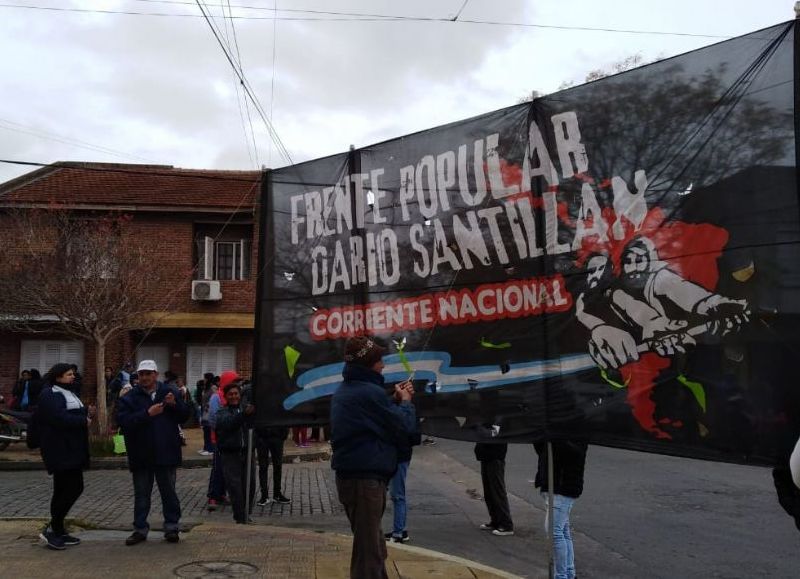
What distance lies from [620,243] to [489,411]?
173 cm

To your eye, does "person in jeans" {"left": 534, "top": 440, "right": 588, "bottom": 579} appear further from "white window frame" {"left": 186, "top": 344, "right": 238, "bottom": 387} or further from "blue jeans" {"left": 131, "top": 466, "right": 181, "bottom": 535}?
"white window frame" {"left": 186, "top": 344, "right": 238, "bottom": 387}

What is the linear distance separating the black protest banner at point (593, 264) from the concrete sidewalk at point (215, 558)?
1172mm

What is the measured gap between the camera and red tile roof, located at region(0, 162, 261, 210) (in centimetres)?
2252

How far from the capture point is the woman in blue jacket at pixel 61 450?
6762 mm

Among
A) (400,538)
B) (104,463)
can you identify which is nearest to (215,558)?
(400,538)

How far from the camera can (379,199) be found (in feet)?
23.2

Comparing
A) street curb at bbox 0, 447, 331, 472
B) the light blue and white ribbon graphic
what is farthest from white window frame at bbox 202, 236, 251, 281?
the light blue and white ribbon graphic

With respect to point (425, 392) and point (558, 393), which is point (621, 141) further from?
point (425, 392)

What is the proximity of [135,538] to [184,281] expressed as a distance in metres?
15.7

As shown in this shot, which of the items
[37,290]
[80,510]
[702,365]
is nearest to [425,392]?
[702,365]

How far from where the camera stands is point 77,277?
15750 mm

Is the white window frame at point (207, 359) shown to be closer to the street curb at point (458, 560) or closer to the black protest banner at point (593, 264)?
the black protest banner at point (593, 264)

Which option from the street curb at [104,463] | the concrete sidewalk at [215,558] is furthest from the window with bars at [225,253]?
the concrete sidewalk at [215,558]

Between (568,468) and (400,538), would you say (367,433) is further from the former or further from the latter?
(400,538)
